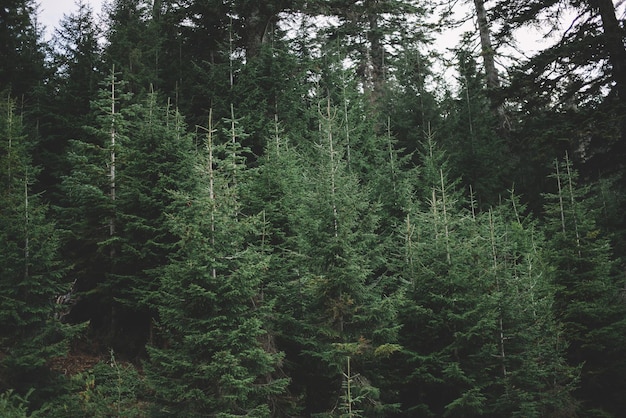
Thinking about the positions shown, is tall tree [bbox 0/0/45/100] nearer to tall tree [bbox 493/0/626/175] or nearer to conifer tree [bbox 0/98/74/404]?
conifer tree [bbox 0/98/74/404]

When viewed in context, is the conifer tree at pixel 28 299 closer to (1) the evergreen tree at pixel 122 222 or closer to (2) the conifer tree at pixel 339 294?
(1) the evergreen tree at pixel 122 222

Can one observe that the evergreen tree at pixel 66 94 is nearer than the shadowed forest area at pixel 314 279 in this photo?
No

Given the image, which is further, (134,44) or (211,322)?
(134,44)

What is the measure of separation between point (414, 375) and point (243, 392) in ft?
15.3

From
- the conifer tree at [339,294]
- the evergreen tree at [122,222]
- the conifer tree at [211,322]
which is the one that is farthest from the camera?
the evergreen tree at [122,222]

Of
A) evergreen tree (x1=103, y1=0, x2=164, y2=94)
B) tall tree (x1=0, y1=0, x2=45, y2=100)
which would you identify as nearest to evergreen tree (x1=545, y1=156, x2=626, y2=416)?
evergreen tree (x1=103, y1=0, x2=164, y2=94)

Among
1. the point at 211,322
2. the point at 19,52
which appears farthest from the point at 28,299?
the point at 19,52

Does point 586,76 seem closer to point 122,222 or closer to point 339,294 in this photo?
point 339,294

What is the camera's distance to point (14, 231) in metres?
12.4

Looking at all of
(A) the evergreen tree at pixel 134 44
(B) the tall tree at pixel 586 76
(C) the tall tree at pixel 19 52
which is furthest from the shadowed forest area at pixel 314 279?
(C) the tall tree at pixel 19 52

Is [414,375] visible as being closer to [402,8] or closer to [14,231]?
[14,231]

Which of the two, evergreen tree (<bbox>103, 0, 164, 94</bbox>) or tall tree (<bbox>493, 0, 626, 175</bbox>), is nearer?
tall tree (<bbox>493, 0, 626, 175</bbox>)

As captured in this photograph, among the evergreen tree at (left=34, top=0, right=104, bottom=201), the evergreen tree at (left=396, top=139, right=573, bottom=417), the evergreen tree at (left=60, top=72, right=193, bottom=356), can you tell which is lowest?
the evergreen tree at (left=396, top=139, right=573, bottom=417)

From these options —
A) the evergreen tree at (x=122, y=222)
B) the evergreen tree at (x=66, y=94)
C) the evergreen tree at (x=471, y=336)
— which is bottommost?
the evergreen tree at (x=471, y=336)
